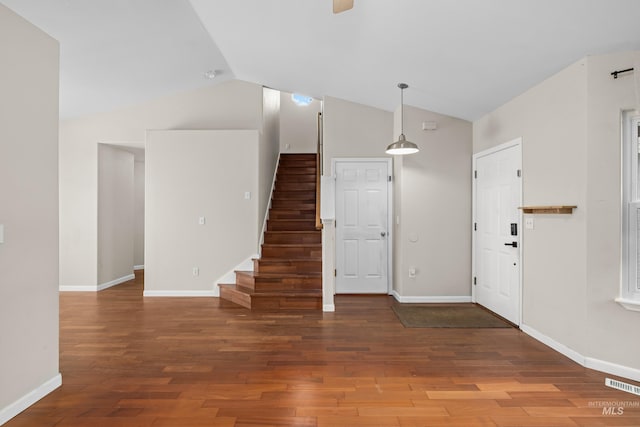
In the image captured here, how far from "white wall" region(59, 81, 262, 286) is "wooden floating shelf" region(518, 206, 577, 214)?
13.8ft

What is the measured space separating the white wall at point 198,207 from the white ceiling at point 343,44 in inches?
40.6

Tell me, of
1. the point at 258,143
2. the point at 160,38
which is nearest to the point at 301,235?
the point at 258,143

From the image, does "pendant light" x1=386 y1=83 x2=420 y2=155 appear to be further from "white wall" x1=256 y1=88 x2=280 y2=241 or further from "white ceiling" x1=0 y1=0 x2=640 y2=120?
"white wall" x1=256 y1=88 x2=280 y2=241

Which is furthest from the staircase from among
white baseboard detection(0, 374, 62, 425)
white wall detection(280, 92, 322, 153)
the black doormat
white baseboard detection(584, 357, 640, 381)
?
white baseboard detection(584, 357, 640, 381)

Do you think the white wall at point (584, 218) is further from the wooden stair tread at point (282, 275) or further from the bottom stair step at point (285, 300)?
Result: the wooden stair tread at point (282, 275)

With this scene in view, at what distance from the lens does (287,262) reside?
204 inches

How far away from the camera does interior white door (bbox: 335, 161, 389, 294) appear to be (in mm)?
5457

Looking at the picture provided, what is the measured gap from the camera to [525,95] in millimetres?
3756

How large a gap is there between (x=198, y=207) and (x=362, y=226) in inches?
102

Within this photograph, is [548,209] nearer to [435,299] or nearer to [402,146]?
[402,146]

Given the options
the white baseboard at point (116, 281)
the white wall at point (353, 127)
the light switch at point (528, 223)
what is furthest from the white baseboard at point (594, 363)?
the white baseboard at point (116, 281)

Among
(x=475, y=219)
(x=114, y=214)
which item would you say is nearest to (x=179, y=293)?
(x=114, y=214)

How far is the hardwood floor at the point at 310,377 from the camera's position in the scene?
7.29 ft

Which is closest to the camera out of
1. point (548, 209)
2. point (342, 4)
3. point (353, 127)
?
point (342, 4)
